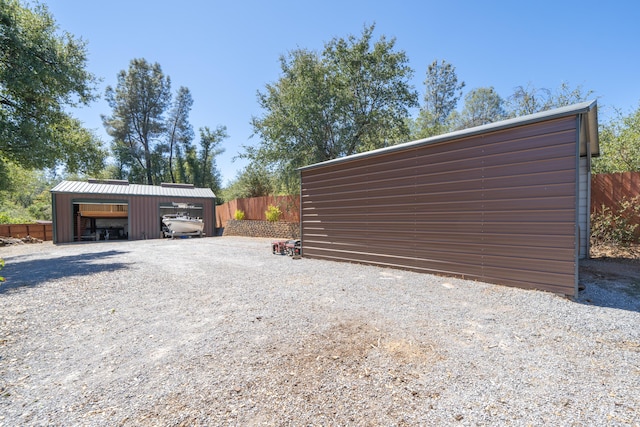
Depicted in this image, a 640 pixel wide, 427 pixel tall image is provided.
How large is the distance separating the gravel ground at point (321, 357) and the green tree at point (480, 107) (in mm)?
21036

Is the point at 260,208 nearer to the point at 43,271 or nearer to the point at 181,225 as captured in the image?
the point at 181,225

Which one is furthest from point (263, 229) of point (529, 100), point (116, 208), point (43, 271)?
point (529, 100)

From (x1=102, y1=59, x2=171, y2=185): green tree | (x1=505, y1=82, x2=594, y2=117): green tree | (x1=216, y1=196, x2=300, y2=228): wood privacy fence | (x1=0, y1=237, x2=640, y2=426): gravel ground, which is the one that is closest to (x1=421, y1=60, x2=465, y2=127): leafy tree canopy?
(x1=505, y1=82, x2=594, y2=117): green tree

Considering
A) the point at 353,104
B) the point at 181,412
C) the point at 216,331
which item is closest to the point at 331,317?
the point at 216,331

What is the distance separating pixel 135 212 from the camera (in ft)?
47.6

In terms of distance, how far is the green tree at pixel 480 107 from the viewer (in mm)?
21234

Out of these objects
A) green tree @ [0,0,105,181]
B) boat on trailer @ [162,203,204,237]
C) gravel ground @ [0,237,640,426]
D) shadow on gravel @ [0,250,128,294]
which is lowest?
shadow on gravel @ [0,250,128,294]

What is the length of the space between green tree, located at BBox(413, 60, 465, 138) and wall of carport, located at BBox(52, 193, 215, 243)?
1689cm

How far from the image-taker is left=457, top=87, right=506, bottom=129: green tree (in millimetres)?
21234

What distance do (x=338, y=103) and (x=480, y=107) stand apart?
1604 cm

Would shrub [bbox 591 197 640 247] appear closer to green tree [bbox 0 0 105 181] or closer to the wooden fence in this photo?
the wooden fence

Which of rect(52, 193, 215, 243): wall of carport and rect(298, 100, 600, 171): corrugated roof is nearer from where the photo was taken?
rect(298, 100, 600, 171): corrugated roof

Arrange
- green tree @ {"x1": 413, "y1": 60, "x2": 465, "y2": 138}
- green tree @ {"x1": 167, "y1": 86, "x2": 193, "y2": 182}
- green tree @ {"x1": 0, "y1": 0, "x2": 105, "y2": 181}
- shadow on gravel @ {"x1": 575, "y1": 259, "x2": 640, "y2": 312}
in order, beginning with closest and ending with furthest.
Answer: shadow on gravel @ {"x1": 575, "y1": 259, "x2": 640, "y2": 312} < green tree @ {"x1": 0, "y1": 0, "x2": 105, "y2": 181} < green tree @ {"x1": 413, "y1": 60, "x2": 465, "y2": 138} < green tree @ {"x1": 167, "y1": 86, "x2": 193, "y2": 182}

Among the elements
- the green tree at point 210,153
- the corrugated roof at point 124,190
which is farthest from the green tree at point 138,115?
the corrugated roof at point 124,190
